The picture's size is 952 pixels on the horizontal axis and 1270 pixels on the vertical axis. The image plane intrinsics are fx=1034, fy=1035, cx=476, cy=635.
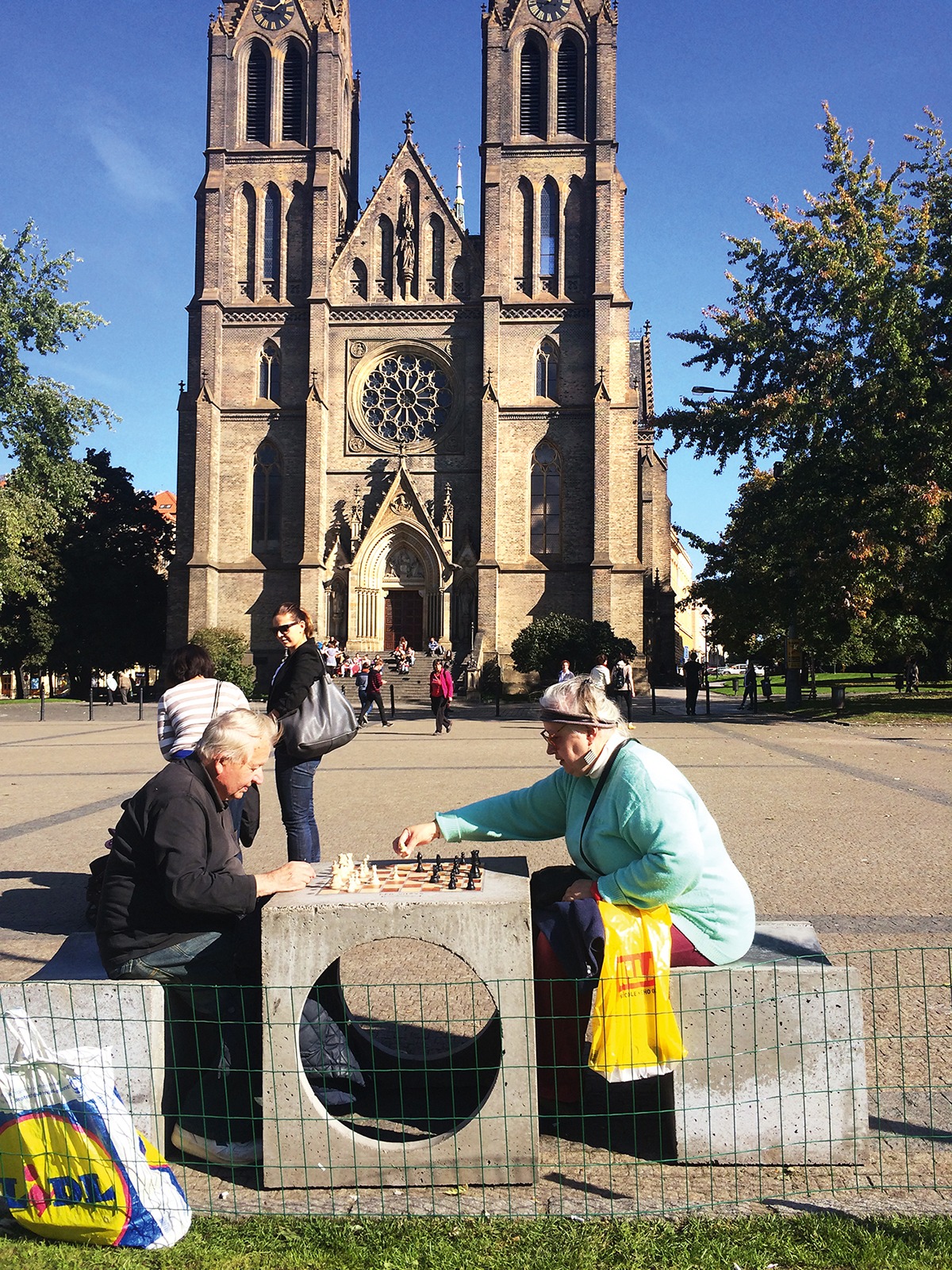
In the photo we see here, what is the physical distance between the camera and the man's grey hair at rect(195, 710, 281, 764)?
375 centimetres

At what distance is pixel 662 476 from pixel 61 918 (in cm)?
4265

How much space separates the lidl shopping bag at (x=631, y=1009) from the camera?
3365 mm

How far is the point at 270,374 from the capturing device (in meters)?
40.9

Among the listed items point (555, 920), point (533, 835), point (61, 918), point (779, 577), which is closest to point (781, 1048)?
point (555, 920)

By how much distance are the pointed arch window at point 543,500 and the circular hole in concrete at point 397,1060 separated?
117ft

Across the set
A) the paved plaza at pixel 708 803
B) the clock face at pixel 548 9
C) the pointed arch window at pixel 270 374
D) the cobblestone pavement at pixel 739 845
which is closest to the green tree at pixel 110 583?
the pointed arch window at pixel 270 374

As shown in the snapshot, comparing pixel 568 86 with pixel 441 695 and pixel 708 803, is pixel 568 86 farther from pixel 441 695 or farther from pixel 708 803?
pixel 708 803

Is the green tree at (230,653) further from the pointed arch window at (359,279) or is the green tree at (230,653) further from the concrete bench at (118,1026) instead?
the concrete bench at (118,1026)

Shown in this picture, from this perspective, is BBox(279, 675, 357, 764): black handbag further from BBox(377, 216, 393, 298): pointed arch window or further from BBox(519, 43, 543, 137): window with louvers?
BBox(519, 43, 543, 137): window with louvers

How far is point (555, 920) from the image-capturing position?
142 inches

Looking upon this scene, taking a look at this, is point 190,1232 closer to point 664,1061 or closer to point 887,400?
point 664,1061

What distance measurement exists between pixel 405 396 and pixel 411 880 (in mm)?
39068

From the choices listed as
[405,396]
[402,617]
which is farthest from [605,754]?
[405,396]

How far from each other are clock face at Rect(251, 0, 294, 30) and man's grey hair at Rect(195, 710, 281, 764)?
1788 inches
